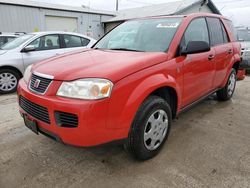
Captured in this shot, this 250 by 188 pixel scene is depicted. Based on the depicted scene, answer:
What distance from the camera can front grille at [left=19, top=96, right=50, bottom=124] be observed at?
2078mm

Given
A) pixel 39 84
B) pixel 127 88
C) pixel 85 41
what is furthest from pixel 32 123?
pixel 85 41

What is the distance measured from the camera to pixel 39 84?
7.28 feet

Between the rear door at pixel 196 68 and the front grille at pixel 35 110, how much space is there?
5.60ft

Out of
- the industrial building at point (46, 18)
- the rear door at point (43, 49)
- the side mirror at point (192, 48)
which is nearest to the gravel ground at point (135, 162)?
the side mirror at point (192, 48)

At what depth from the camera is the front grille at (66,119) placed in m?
1.91

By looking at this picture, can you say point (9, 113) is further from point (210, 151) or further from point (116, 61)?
point (210, 151)

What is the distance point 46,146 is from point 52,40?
160 inches

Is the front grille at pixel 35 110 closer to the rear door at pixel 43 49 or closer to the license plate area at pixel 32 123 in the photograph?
the license plate area at pixel 32 123

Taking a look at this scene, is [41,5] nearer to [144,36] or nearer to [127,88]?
[144,36]

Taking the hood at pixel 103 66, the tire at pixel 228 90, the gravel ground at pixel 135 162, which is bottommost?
the gravel ground at pixel 135 162

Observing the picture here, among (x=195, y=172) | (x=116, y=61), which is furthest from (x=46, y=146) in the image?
(x=195, y=172)

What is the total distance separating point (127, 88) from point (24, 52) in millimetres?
4506

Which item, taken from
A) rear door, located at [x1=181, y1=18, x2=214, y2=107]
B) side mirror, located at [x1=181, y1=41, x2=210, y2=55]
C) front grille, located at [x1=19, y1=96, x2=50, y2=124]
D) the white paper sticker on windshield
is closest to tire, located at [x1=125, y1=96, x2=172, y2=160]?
rear door, located at [x1=181, y1=18, x2=214, y2=107]

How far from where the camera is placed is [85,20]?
19.2 m
